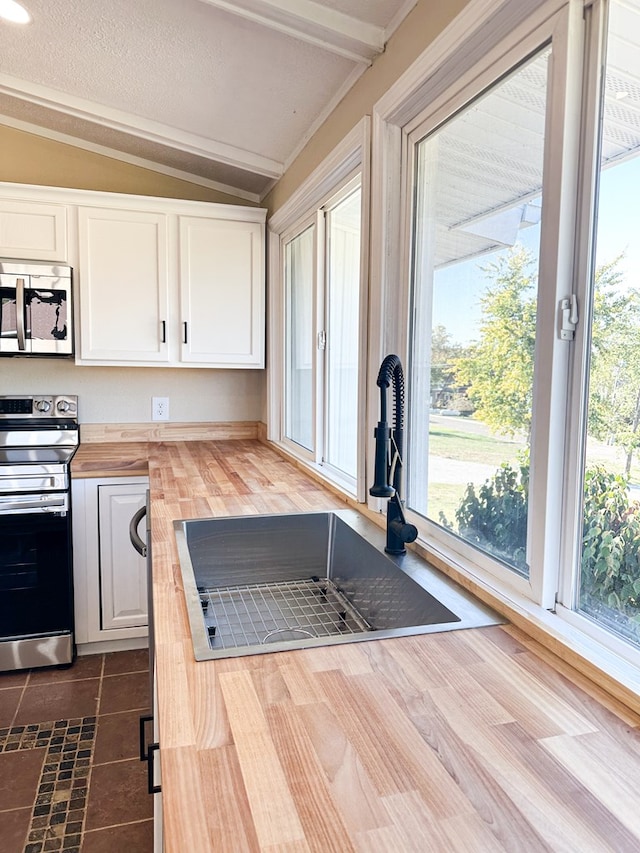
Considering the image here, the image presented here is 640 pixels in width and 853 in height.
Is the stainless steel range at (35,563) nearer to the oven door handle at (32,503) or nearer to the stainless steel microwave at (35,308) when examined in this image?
the oven door handle at (32,503)

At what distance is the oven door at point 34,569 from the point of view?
2.35 meters

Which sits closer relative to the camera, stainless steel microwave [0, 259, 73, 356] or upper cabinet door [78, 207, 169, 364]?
stainless steel microwave [0, 259, 73, 356]

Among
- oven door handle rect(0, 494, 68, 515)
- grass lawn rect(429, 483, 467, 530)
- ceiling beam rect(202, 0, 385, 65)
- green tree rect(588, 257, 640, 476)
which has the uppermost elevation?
ceiling beam rect(202, 0, 385, 65)

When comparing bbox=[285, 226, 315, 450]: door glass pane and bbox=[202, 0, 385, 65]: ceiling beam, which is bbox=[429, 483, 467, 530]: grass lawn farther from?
bbox=[202, 0, 385, 65]: ceiling beam

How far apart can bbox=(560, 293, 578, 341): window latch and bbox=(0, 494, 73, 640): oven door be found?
83.7 inches

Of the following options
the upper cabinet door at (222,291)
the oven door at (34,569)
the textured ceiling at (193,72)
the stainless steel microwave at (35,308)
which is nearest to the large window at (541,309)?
the textured ceiling at (193,72)

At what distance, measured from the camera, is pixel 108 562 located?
257 cm

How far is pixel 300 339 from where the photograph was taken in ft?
9.21

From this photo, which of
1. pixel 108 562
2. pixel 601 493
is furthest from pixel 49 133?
pixel 601 493

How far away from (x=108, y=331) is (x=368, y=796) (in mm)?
2592

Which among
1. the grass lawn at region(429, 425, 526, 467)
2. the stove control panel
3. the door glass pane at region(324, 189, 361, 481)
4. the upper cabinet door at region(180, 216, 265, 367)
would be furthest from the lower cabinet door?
the grass lawn at region(429, 425, 526, 467)

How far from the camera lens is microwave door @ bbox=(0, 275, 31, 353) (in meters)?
2.60

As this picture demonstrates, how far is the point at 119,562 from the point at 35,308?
1.23 meters

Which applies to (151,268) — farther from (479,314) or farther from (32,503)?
(479,314)
